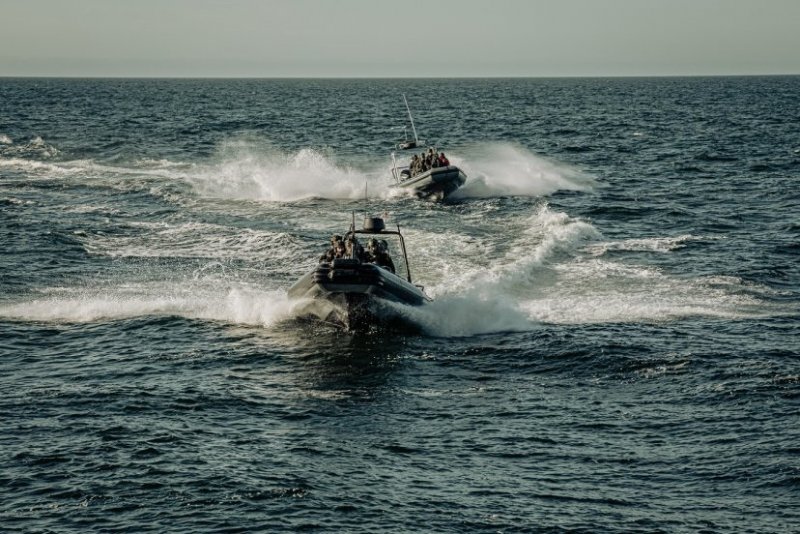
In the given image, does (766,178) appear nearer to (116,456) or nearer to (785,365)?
(785,365)

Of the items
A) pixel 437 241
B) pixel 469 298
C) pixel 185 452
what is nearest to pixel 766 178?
pixel 437 241

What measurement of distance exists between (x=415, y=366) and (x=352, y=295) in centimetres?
294

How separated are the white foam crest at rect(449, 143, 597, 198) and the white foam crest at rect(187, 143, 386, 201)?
5.37m

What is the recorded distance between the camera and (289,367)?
24.4m

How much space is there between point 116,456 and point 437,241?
22.3 meters

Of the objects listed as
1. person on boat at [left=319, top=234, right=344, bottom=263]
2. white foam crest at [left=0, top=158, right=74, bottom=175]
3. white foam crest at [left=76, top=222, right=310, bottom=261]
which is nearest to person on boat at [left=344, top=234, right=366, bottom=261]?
person on boat at [left=319, top=234, right=344, bottom=263]

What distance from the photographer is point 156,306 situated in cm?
2980

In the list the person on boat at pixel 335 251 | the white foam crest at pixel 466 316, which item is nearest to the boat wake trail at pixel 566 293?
the white foam crest at pixel 466 316

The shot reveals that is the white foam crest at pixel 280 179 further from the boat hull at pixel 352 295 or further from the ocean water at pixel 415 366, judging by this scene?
the boat hull at pixel 352 295

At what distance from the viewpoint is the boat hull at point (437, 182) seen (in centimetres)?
→ 4959

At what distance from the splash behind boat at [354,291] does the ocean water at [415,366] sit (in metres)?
0.51

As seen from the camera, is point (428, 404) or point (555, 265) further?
point (555, 265)

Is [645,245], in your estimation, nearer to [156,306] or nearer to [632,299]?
[632,299]

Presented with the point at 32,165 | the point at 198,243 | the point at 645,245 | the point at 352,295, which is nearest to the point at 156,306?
the point at 352,295
